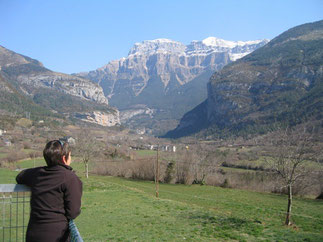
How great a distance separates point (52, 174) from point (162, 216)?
1251 centimetres

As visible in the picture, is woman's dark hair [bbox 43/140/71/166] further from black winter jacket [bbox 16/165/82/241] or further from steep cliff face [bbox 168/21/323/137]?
steep cliff face [bbox 168/21/323/137]

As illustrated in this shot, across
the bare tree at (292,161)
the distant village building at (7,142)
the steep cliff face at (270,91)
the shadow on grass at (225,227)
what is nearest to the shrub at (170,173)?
the shadow on grass at (225,227)

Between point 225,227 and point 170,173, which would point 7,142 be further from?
point 225,227

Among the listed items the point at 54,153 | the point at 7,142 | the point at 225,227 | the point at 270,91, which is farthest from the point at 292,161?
the point at 270,91

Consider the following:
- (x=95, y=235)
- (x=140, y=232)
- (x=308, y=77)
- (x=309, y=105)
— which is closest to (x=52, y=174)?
(x=95, y=235)

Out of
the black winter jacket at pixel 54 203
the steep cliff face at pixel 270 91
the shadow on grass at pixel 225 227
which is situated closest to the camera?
the black winter jacket at pixel 54 203

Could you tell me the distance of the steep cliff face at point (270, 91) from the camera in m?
125

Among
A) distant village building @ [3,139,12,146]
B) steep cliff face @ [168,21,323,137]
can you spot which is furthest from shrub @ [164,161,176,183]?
steep cliff face @ [168,21,323,137]

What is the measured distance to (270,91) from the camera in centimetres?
15838

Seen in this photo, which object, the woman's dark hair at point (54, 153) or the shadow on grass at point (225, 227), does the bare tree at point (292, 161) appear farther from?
the woman's dark hair at point (54, 153)

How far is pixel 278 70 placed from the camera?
6639 inches

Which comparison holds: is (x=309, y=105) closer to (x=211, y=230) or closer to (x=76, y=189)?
(x=211, y=230)

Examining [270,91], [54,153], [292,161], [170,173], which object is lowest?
[170,173]

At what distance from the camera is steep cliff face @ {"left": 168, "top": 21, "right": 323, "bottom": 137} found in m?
125
